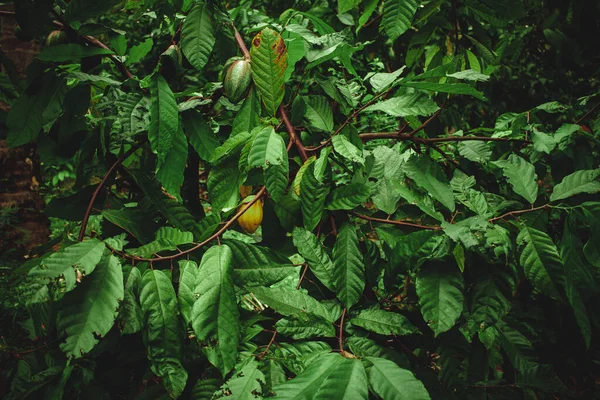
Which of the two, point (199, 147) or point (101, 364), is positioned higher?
point (199, 147)

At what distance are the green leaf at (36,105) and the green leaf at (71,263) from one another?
269 millimetres

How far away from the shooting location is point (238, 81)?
0.67m

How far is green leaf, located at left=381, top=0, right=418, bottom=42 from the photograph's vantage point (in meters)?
0.74

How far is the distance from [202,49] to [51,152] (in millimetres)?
397

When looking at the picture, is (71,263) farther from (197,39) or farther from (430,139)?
(430,139)

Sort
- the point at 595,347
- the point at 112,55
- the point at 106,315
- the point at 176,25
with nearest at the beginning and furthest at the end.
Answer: the point at 106,315
the point at 112,55
the point at 176,25
the point at 595,347

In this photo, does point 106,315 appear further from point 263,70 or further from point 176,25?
point 176,25

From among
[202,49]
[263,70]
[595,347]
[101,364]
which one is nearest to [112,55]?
[202,49]

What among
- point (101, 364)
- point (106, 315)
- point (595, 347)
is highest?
point (106, 315)

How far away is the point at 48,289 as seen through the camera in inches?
21.1

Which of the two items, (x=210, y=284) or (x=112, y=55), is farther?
(x=112, y=55)

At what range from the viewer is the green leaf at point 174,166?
0.65 m

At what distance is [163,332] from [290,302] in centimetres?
17

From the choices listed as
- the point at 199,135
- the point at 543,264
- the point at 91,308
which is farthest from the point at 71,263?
the point at 543,264
